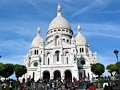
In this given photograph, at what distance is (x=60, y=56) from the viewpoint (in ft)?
233

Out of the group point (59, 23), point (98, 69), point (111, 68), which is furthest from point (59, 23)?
point (111, 68)

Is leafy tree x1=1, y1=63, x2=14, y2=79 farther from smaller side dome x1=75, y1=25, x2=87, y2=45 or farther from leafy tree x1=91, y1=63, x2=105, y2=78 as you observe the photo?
smaller side dome x1=75, y1=25, x2=87, y2=45

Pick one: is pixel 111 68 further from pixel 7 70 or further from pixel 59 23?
pixel 59 23

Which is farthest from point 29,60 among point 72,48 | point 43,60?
point 72,48

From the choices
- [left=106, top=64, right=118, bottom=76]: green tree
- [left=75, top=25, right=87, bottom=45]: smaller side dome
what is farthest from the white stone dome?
[left=106, top=64, right=118, bottom=76]: green tree

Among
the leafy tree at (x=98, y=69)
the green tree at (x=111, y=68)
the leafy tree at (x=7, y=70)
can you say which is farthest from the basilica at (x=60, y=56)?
the leafy tree at (x=7, y=70)

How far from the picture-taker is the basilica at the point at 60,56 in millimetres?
67650

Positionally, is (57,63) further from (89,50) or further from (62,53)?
(89,50)

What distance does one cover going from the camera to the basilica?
67.7 m

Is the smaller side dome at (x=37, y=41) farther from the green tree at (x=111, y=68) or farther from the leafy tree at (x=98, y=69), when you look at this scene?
the green tree at (x=111, y=68)

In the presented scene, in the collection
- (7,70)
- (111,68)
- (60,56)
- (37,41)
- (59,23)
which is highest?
(59,23)

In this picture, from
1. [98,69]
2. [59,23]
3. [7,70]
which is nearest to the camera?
[7,70]

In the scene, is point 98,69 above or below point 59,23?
below

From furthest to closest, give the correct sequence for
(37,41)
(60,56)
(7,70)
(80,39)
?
1. (37,41)
2. (80,39)
3. (60,56)
4. (7,70)
